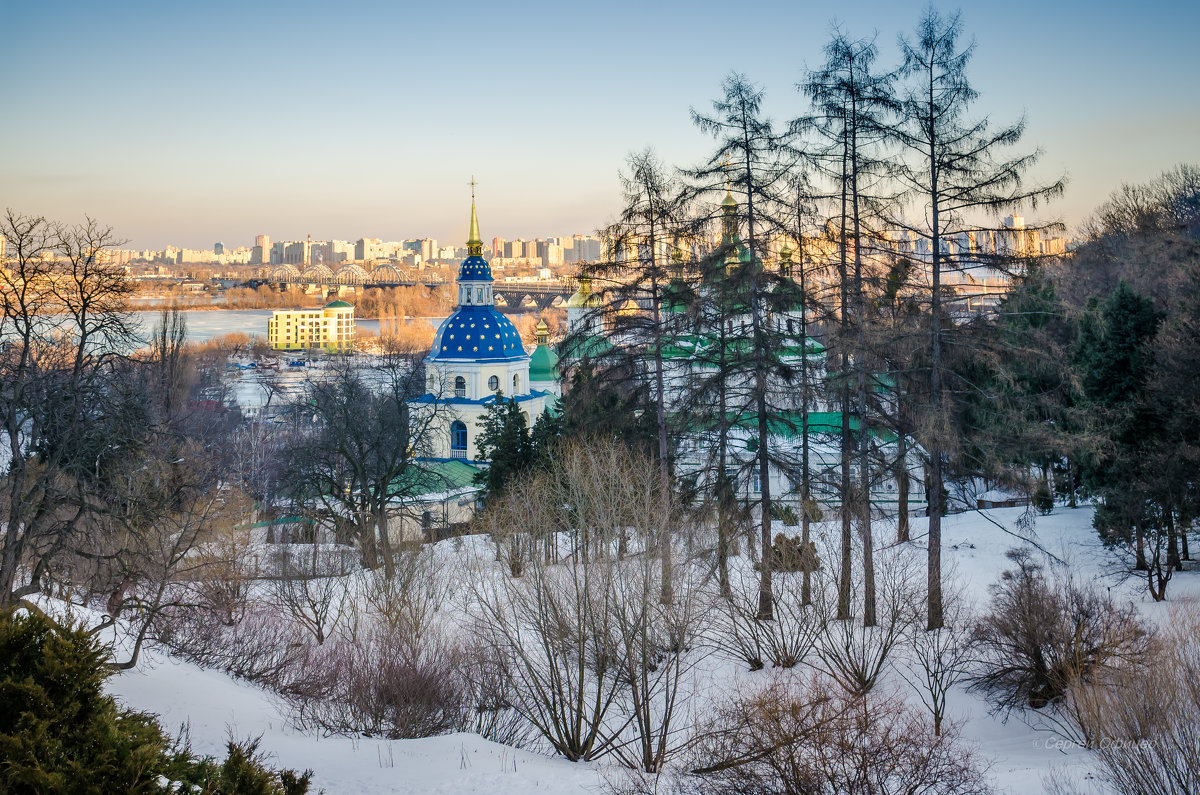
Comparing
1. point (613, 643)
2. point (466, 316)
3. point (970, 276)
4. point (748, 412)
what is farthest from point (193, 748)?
point (466, 316)

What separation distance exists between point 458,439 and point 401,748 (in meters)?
27.7

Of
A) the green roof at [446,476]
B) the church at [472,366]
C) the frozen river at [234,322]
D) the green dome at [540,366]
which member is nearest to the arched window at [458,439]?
the church at [472,366]

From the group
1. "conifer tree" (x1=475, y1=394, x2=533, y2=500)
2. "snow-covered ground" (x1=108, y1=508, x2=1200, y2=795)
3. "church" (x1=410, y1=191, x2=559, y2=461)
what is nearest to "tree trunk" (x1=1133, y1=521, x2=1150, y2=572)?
"snow-covered ground" (x1=108, y1=508, x2=1200, y2=795)

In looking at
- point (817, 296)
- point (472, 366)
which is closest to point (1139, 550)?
point (817, 296)

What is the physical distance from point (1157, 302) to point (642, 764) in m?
20.5

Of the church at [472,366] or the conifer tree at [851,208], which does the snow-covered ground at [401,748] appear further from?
the church at [472,366]

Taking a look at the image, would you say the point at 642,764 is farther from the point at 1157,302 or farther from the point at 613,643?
the point at 1157,302

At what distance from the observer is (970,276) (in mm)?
13844

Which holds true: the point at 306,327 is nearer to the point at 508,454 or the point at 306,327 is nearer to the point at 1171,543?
the point at 508,454

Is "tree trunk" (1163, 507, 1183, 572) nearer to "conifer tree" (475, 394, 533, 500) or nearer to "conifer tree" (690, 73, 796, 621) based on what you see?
"conifer tree" (690, 73, 796, 621)

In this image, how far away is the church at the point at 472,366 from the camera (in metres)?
37.8

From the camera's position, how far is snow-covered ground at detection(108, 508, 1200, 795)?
9648 mm

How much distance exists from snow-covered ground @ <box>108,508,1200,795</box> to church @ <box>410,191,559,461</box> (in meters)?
23.5

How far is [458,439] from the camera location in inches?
1500
